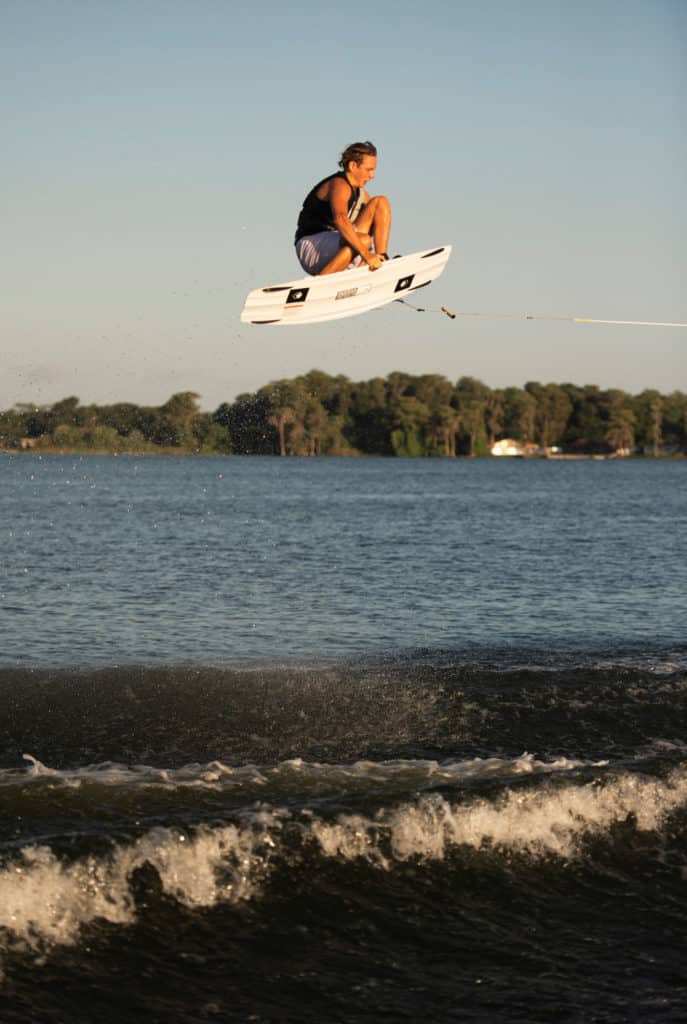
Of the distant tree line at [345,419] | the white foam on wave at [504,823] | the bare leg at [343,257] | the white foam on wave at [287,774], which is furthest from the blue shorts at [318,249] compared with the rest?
the distant tree line at [345,419]

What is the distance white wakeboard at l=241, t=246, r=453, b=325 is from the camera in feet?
38.2

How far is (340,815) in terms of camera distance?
313 inches

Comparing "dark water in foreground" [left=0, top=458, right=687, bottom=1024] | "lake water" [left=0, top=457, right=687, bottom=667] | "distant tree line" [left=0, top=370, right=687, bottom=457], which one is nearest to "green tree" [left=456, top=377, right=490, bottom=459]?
"distant tree line" [left=0, top=370, right=687, bottom=457]

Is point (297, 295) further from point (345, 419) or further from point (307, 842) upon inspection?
point (345, 419)

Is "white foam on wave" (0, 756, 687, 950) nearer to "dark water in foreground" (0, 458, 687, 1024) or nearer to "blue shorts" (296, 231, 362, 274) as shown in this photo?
"dark water in foreground" (0, 458, 687, 1024)

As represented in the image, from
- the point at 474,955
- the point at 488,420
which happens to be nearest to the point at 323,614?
the point at 474,955

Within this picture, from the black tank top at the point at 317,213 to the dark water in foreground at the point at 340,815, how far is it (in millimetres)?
4831

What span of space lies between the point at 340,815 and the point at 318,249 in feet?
19.2

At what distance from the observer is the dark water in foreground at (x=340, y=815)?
20.1 ft

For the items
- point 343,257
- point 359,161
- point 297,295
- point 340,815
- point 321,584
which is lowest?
point 340,815

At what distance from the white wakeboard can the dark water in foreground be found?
406 cm

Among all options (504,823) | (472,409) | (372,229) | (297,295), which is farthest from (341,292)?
(472,409)

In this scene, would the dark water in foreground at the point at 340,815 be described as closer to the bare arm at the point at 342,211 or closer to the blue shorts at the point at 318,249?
the blue shorts at the point at 318,249

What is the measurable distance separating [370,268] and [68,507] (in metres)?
43.2
